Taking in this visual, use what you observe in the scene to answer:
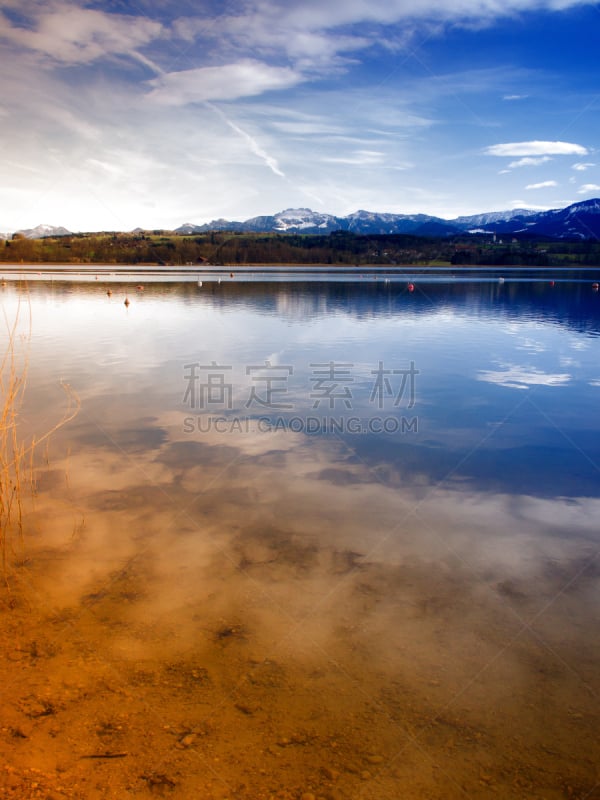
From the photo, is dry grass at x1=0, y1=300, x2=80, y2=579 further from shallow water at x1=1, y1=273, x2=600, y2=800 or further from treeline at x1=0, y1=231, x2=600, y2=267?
treeline at x1=0, y1=231, x2=600, y2=267

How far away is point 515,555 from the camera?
5113 mm

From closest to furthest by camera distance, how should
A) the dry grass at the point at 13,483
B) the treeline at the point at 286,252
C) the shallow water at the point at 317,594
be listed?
the shallow water at the point at 317,594 < the dry grass at the point at 13,483 < the treeline at the point at 286,252

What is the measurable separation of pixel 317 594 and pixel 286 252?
120m

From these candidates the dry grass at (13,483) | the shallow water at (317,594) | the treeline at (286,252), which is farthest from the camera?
the treeline at (286,252)

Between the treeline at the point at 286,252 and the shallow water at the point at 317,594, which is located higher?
the treeline at the point at 286,252

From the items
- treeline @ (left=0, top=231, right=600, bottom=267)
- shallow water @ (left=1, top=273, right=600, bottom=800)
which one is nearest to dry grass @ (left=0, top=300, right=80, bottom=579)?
shallow water @ (left=1, top=273, right=600, bottom=800)

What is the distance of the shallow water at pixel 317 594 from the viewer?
304cm

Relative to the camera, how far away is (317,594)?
175 inches

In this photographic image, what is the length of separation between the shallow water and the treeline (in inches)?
4177

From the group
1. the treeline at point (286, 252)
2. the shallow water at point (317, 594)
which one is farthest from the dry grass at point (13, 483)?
the treeline at point (286, 252)

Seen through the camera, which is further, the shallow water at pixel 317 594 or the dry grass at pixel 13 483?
the dry grass at pixel 13 483

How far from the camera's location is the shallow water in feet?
9.97

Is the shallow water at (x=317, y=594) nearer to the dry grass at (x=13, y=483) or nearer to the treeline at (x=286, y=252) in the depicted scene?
the dry grass at (x=13, y=483)

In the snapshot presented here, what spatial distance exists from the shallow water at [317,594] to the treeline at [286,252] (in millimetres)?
106085
